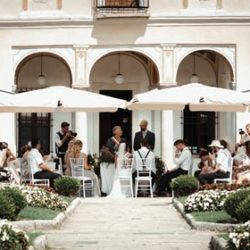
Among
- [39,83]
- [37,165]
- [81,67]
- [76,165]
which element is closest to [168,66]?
[81,67]

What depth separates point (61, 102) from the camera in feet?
70.2

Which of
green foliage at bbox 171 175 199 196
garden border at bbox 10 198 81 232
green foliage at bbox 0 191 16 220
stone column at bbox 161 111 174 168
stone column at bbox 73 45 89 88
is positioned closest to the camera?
green foliage at bbox 0 191 16 220

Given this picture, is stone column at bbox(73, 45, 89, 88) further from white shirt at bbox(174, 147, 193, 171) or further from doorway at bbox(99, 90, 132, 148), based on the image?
white shirt at bbox(174, 147, 193, 171)

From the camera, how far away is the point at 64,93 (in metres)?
21.7

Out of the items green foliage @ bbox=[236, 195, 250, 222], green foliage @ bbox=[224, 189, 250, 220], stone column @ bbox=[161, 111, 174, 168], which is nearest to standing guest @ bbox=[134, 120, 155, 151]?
stone column @ bbox=[161, 111, 174, 168]

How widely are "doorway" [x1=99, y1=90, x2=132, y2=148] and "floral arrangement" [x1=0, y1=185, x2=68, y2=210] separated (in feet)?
45.6

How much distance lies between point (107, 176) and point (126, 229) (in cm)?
783

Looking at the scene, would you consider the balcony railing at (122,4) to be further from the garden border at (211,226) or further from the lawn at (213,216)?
the garden border at (211,226)

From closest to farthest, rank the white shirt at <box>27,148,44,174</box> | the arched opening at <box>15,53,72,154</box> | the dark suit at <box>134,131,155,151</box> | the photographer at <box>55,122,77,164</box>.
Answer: the white shirt at <box>27,148,44,174</box>, the dark suit at <box>134,131,155,151</box>, the photographer at <box>55,122,77,164</box>, the arched opening at <box>15,53,72,154</box>

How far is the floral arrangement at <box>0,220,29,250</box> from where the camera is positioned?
988 cm

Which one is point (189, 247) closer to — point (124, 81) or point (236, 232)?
point (236, 232)

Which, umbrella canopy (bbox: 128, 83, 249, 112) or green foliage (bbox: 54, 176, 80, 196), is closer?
green foliage (bbox: 54, 176, 80, 196)

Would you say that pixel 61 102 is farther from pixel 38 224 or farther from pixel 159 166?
pixel 38 224

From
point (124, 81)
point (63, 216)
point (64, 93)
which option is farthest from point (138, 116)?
point (63, 216)
